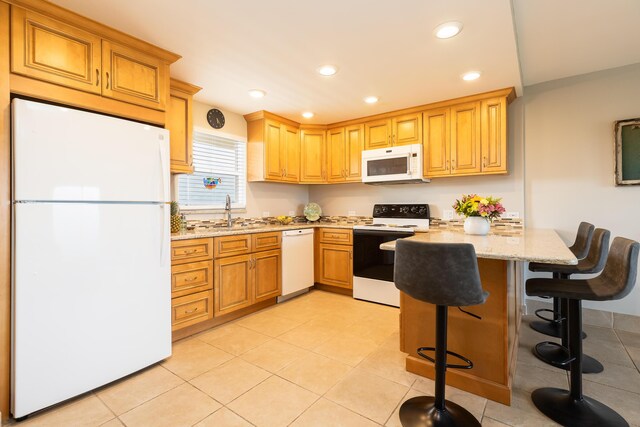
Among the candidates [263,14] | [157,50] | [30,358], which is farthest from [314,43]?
[30,358]

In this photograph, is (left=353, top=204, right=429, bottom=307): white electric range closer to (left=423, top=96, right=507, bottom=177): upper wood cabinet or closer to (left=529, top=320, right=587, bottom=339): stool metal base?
(left=423, top=96, right=507, bottom=177): upper wood cabinet

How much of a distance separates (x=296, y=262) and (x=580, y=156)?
128 inches

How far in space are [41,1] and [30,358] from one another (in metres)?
1.99

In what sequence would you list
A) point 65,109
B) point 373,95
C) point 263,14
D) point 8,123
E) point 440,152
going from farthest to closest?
point 440,152 < point 373,95 < point 263,14 < point 65,109 < point 8,123

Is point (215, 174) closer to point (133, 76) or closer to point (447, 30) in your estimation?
point (133, 76)

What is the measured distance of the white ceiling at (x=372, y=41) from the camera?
72.5 inches

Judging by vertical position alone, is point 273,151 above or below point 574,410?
above

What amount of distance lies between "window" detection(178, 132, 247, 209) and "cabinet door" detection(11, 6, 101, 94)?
1.44 meters

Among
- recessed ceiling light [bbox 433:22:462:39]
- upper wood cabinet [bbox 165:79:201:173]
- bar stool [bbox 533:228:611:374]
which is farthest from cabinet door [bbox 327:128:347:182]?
bar stool [bbox 533:228:611:374]

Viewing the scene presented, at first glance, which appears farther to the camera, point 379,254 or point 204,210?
point 379,254

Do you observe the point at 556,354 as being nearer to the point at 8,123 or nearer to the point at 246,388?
the point at 246,388

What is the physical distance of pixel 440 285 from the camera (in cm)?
143

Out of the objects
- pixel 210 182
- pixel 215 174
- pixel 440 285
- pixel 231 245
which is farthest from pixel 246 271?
pixel 440 285

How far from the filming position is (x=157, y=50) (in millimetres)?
2232
